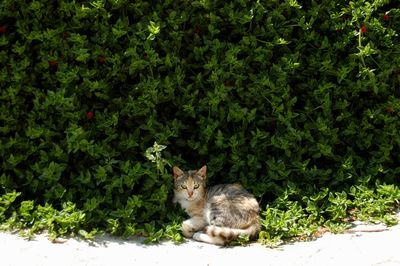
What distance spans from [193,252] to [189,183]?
2.43 feet

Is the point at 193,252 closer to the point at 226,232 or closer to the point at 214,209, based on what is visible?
the point at 226,232

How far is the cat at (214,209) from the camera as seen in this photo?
481 cm

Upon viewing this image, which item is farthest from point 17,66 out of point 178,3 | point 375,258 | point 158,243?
point 375,258

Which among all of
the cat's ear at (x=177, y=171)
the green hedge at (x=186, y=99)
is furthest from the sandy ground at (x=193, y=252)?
the cat's ear at (x=177, y=171)

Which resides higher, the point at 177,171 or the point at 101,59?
the point at 101,59

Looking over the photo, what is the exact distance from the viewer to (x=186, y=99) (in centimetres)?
543

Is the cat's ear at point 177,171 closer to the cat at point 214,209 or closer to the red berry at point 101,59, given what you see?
the cat at point 214,209

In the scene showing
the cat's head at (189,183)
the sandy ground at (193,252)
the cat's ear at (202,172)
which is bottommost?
the sandy ground at (193,252)

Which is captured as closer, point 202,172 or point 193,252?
point 193,252

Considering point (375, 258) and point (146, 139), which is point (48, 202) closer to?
point (146, 139)

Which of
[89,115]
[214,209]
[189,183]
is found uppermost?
[89,115]

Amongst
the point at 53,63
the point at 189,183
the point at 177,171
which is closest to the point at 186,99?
the point at 177,171

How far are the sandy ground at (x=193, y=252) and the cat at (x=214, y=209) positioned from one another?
0.38ft

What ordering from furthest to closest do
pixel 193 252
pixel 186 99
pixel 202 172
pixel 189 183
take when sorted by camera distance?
pixel 186 99
pixel 202 172
pixel 189 183
pixel 193 252
